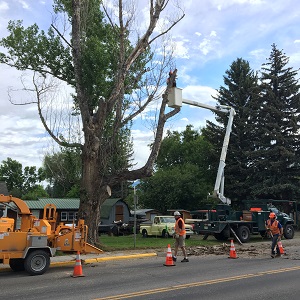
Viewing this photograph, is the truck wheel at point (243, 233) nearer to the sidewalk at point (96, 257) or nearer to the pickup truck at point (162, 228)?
the pickup truck at point (162, 228)

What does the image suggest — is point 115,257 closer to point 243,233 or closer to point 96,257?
point 96,257

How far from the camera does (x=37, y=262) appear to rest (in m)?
11.4

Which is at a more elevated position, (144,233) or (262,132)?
(262,132)

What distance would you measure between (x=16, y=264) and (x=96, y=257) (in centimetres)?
348

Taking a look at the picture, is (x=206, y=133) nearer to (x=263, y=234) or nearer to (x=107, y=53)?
(x=263, y=234)

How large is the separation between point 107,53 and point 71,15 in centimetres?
290

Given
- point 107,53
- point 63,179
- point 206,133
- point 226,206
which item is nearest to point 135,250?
point 63,179

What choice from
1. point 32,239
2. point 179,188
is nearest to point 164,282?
point 32,239

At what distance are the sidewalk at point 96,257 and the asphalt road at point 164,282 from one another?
554mm

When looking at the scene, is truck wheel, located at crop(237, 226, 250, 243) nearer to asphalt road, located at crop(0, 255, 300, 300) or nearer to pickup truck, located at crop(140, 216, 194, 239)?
pickup truck, located at crop(140, 216, 194, 239)

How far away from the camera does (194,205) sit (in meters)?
41.3

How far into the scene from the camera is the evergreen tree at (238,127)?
3566 centimetres

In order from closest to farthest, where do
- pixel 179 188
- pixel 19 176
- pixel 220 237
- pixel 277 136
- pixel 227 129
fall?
pixel 227 129, pixel 220 237, pixel 277 136, pixel 179 188, pixel 19 176

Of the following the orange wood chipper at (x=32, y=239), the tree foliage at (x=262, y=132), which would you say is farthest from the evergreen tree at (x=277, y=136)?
the orange wood chipper at (x=32, y=239)
